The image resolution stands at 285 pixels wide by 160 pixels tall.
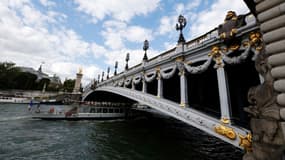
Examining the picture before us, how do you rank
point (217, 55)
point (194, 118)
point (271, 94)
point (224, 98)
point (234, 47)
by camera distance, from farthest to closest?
point (194, 118) → point (217, 55) → point (224, 98) → point (234, 47) → point (271, 94)

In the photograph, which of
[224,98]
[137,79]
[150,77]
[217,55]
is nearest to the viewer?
[224,98]

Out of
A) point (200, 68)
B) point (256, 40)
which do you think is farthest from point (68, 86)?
point (256, 40)

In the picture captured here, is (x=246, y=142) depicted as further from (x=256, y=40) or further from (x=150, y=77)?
(x=150, y=77)

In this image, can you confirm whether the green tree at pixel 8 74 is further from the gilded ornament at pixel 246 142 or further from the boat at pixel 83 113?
the gilded ornament at pixel 246 142

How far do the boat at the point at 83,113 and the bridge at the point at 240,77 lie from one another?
14.2 m

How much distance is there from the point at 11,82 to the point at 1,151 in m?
58.3

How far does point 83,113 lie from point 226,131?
21.9 m

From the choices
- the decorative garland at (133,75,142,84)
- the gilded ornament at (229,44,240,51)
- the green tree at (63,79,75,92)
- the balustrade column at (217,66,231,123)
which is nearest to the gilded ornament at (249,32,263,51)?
the gilded ornament at (229,44,240,51)

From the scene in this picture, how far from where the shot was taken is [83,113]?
74.6 ft

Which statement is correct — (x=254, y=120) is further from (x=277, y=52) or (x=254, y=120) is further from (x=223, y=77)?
(x=223, y=77)

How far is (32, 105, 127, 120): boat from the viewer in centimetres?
1985

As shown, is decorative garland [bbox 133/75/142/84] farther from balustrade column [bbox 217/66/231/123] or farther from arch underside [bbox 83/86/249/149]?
balustrade column [bbox 217/66/231/123]

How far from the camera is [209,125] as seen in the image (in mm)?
5867

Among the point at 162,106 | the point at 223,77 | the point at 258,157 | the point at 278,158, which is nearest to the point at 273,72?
the point at 278,158
